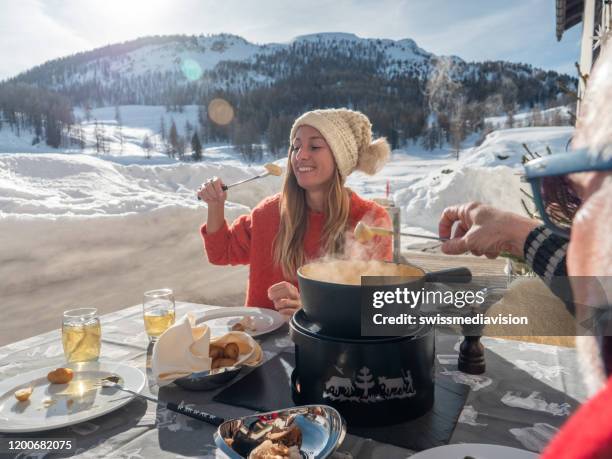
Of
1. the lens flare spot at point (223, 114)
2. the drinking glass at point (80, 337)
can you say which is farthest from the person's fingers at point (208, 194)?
the lens flare spot at point (223, 114)

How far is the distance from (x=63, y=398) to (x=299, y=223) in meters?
1.69

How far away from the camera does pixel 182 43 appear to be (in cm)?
11606

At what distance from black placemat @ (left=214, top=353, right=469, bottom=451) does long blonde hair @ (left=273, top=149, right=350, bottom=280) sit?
3.73ft

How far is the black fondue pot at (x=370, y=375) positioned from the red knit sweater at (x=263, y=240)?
148cm

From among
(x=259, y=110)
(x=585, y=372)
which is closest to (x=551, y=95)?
(x=259, y=110)

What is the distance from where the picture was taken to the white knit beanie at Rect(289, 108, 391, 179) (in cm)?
250

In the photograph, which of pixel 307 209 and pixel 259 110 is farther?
pixel 259 110

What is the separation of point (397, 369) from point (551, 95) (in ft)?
116

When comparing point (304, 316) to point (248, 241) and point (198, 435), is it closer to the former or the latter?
point (198, 435)

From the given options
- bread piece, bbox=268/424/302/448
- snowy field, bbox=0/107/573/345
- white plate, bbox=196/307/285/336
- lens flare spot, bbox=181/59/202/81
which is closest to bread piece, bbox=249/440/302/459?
bread piece, bbox=268/424/302/448

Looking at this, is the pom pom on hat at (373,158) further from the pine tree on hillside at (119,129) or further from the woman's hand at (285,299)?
the pine tree on hillside at (119,129)

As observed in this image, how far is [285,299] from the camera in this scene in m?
1.79

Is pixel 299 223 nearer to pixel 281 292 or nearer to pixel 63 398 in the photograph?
pixel 281 292

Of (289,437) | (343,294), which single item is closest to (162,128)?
(343,294)
